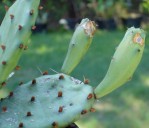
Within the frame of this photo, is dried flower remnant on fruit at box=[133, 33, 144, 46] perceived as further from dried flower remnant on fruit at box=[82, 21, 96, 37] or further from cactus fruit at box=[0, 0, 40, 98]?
cactus fruit at box=[0, 0, 40, 98]

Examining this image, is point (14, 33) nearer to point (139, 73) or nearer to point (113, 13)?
point (139, 73)

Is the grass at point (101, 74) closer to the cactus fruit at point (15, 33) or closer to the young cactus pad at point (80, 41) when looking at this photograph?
the young cactus pad at point (80, 41)

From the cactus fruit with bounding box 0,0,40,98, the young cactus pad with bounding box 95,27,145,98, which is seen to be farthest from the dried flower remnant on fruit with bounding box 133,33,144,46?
the cactus fruit with bounding box 0,0,40,98

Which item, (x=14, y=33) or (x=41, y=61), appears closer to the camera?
(x=14, y=33)

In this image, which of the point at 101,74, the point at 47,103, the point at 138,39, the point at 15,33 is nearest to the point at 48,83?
the point at 47,103

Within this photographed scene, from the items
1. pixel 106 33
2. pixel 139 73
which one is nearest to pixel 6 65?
pixel 139 73

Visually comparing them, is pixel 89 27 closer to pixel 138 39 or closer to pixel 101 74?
pixel 138 39

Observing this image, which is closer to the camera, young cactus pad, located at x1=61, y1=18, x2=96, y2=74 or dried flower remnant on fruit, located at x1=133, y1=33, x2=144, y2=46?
dried flower remnant on fruit, located at x1=133, y1=33, x2=144, y2=46
